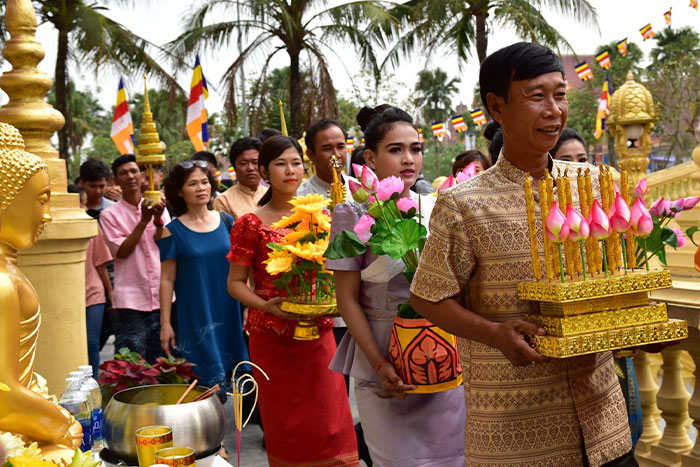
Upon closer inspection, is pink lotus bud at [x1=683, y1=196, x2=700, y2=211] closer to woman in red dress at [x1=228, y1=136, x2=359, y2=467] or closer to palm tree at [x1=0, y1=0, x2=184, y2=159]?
woman in red dress at [x1=228, y1=136, x2=359, y2=467]

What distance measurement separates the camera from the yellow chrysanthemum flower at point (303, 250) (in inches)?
135

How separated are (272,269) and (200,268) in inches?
68.9

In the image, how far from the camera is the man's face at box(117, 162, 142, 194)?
5.95m

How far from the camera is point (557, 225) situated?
5.96 ft

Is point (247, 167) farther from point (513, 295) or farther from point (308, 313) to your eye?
point (513, 295)

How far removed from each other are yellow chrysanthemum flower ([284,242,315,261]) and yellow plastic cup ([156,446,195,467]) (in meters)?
1.65

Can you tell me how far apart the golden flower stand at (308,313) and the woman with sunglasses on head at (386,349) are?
1.52 ft

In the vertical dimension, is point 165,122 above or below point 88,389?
above

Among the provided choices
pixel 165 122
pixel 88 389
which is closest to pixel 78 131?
pixel 165 122

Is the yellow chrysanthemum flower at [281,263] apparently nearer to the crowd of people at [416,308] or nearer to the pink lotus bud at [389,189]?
the crowd of people at [416,308]

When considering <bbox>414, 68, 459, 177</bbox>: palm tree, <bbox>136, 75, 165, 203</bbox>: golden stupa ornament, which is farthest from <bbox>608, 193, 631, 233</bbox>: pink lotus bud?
<bbox>414, 68, 459, 177</bbox>: palm tree

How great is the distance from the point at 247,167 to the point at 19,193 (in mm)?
4293

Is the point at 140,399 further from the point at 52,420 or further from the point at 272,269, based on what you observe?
the point at 272,269

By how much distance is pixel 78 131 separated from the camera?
43312 millimetres
